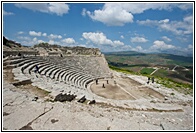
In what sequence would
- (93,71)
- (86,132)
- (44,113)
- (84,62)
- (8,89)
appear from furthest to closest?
(84,62) → (93,71) → (8,89) → (44,113) → (86,132)

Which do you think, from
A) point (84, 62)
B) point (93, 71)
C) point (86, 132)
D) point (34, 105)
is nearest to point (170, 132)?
point (86, 132)

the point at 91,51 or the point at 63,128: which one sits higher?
the point at 91,51

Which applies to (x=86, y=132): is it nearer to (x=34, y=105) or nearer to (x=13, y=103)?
(x=34, y=105)

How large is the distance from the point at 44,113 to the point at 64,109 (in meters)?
0.83

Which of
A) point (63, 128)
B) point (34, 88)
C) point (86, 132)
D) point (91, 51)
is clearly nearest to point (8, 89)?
point (34, 88)

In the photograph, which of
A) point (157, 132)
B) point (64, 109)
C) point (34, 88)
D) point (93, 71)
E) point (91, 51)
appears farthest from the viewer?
point (91, 51)

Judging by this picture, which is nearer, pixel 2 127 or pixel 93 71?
pixel 2 127

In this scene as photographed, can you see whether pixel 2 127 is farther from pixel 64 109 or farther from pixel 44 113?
pixel 64 109

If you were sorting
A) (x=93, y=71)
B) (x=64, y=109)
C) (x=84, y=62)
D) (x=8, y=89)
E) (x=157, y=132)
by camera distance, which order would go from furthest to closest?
(x=84, y=62), (x=93, y=71), (x=8, y=89), (x=64, y=109), (x=157, y=132)

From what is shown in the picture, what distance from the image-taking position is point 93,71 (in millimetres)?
29703

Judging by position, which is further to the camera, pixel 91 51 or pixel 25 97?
pixel 91 51

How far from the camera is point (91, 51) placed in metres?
44.3

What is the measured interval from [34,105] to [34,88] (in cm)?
368

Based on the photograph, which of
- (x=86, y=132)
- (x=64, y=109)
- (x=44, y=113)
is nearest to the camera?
(x=86, y=132)
